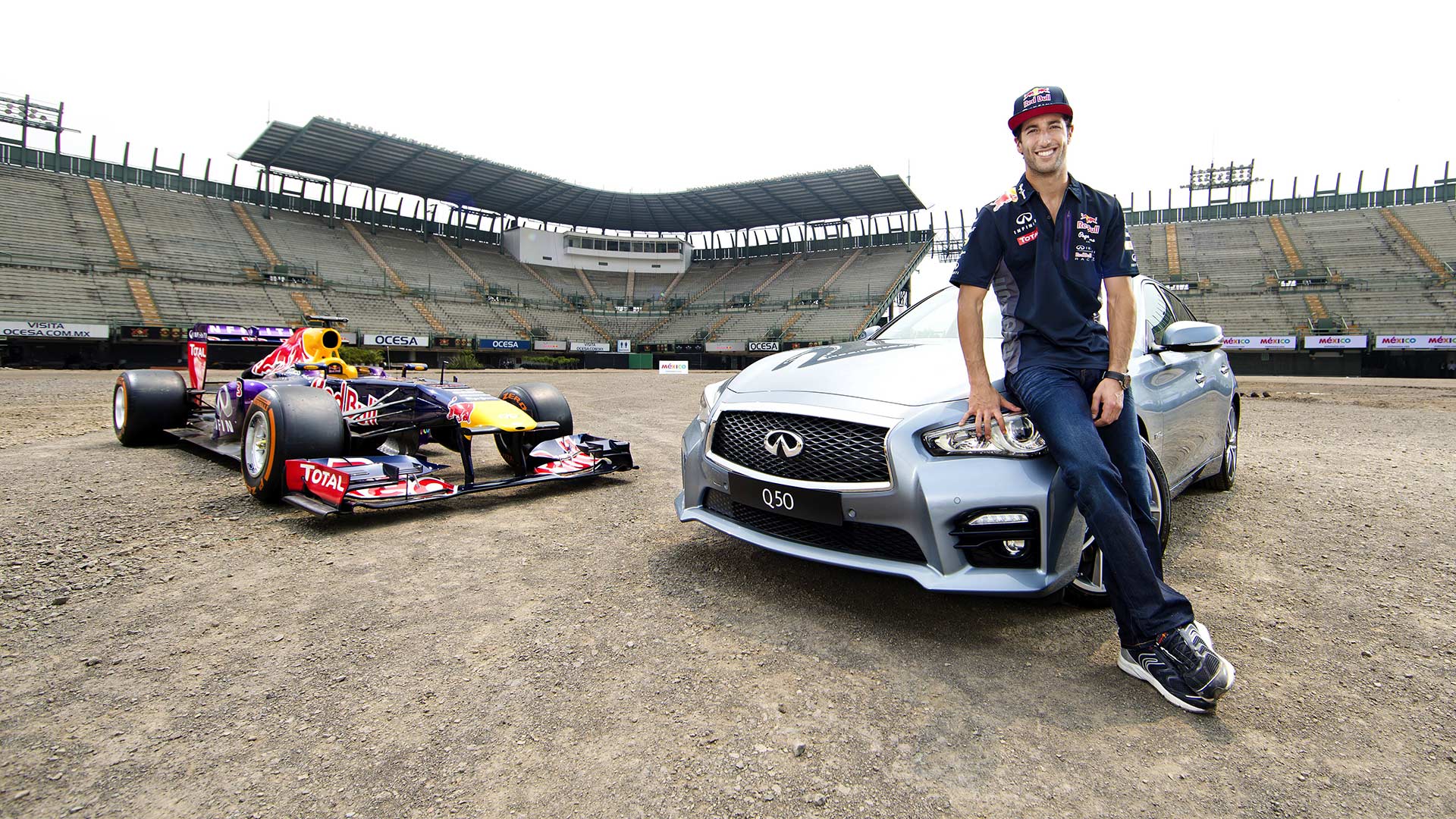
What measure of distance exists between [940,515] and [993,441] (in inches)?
12.8

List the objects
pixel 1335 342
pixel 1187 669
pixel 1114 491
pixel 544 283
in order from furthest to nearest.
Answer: pixel 544 283 → pixel 1335 342 → pixel 1114 491 → pixel 1187 669

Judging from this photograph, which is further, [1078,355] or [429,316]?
[429,316]

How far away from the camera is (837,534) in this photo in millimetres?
2486

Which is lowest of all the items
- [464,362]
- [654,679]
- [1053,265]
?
[464,362]

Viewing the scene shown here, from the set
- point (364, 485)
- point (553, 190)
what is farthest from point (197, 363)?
point (553, 190)

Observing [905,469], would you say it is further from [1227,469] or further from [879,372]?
[1227,469]

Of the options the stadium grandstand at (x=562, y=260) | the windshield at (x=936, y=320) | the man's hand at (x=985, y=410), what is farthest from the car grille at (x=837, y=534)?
the stadium grandstand at (x=562, y=260)

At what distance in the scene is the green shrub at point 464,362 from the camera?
122ft

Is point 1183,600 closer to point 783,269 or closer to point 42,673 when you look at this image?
point 42,673

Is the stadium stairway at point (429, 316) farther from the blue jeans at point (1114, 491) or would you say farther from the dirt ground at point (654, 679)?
the blue jeans at point (1114, 491)

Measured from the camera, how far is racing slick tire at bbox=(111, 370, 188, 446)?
6.16m

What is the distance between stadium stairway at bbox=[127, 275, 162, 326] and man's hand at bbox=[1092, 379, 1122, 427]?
3781cm

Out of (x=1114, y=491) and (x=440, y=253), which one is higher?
(x=440, y=253)

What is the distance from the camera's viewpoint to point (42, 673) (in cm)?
205
